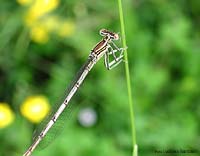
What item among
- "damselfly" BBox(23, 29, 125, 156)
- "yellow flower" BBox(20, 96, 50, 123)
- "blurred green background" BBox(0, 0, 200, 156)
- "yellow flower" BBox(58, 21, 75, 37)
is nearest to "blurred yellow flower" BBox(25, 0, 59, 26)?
"blurred green background" BBox(0, 0, 200, 156)

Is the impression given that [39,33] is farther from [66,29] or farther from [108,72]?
[108,72]

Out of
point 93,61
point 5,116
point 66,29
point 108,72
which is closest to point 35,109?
point 5,116

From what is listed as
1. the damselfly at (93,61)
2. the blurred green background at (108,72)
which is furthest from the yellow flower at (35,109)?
the damselfly at (93,61)

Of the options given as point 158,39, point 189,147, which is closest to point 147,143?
point 189,147

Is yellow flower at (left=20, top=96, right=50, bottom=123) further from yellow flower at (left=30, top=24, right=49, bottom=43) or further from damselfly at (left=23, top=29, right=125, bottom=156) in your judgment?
damselfly at (left=23, top=29, right=125, bottom=156)

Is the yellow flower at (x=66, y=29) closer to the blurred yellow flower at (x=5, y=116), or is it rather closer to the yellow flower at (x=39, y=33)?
the yellow flower at (x=39, y=33)

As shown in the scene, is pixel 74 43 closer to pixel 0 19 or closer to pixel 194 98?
pixel 0 19
